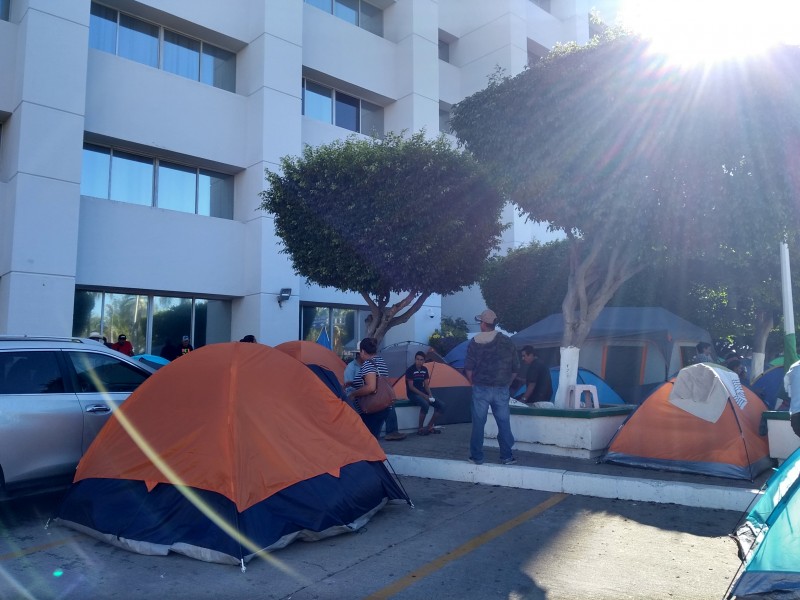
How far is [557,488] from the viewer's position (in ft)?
23.3

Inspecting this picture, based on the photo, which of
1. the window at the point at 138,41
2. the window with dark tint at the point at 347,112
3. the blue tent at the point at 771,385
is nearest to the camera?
the blue tent at the point at 771,385

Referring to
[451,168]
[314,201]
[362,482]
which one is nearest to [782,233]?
[451,168]

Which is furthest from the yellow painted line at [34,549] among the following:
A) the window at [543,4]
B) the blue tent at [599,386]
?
the window at [543,4]

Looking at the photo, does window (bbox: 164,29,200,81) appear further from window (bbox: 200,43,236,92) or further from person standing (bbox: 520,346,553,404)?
person standing (bbox: 520,346,553,404)

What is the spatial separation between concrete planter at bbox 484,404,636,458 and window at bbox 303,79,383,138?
12.2m

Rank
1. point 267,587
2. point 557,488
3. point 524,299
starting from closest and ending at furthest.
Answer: point 267,587
point 557,488
point 524,299

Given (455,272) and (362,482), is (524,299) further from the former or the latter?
(362,482)

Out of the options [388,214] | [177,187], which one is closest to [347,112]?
[177,187]

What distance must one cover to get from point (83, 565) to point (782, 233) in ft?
28.7

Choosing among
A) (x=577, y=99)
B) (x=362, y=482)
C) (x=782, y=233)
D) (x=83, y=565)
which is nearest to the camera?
(x=83, y=565)

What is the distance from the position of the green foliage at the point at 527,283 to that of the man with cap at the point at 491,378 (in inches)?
477

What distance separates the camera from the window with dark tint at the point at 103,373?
6.84 metres

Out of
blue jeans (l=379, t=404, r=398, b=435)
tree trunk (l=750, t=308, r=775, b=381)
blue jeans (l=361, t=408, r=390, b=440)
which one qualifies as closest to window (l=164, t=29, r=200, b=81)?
blue jeans (l=379, t=404, r=398, b=435)

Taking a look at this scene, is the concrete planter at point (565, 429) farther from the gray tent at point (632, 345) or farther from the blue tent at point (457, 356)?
the blue tent at point (457, 356)
